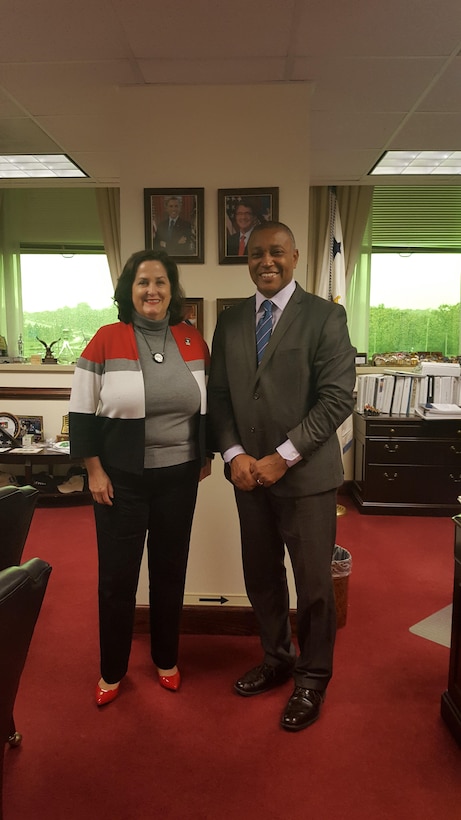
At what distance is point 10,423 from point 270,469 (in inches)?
131

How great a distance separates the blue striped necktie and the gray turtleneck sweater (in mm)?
252

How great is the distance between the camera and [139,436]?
5.91 ft

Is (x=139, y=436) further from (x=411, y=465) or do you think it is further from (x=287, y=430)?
(x=411, y=465)

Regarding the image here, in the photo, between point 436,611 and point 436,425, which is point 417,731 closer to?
point 436,611

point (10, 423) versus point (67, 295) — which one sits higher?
point (67, 295)

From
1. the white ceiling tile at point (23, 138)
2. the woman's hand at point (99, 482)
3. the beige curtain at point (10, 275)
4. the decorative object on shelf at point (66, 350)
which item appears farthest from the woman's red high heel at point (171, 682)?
the beige curtain at point (10, 275)

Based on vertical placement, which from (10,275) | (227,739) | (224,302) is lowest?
(227,739)

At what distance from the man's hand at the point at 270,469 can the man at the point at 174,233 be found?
110cm

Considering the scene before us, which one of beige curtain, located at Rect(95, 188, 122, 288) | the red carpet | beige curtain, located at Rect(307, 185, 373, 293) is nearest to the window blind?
beige curtain, located at Rect(307, 185, 373, 293)

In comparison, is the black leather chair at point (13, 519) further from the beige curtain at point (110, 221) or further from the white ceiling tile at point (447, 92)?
the beige curtain at point (110, 221)

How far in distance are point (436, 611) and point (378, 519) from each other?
1.36 m

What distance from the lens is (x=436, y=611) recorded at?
8.91 ft

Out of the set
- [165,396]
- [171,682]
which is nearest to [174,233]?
[165,396]

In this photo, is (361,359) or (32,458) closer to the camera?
(32,458)
